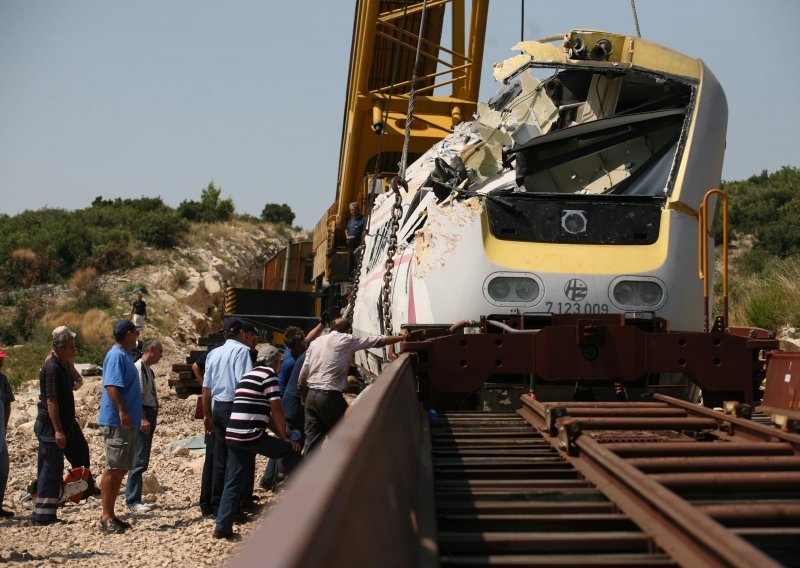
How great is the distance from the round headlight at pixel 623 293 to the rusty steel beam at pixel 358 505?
3.56 meters

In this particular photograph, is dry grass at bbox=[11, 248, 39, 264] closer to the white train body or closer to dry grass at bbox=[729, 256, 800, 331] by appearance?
dry grass at bbox=[729, 256, 800, 331]

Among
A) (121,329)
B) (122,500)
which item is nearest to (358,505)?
(121,329)

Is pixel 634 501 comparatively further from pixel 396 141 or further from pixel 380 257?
pixel 396 141

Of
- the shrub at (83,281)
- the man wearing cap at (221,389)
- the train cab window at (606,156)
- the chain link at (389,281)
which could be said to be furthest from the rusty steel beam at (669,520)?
the shrub at (83,281)

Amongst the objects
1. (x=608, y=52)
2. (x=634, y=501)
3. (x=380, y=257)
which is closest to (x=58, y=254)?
(x=380, y=257)

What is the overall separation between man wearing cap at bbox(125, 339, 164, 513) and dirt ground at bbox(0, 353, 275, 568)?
0.45ft

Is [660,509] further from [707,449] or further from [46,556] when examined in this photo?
[46,556]

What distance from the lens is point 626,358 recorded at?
21.9ft

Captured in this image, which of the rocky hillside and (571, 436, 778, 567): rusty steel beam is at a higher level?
(571, 436, 778, 567): rusty steel beam

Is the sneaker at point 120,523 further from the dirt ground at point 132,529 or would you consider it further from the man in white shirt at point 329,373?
the man in white shirt at point 329,373

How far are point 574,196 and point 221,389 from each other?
335cm

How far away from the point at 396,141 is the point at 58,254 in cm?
2795

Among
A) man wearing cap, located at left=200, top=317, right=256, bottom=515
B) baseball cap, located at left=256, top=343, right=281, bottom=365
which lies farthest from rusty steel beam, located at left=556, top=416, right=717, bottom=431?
baseball cap, located at left=256, top=343, right=281, bottom=365

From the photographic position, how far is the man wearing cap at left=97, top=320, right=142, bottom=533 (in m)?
7.83
